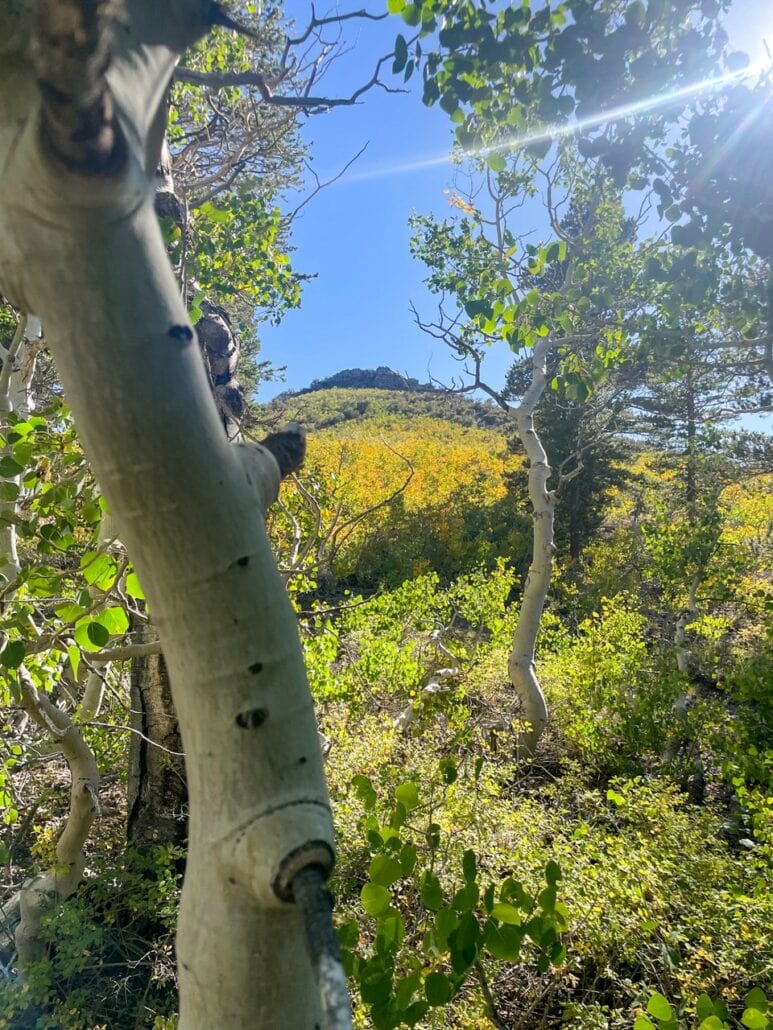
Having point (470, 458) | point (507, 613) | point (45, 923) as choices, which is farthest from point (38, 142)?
point (470, 458)

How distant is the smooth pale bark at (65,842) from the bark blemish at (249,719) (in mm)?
2183

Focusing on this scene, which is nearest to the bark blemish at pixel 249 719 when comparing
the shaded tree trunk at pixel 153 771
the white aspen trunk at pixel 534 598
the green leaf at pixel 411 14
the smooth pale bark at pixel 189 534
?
the smooth pale bark at pixel 189 534

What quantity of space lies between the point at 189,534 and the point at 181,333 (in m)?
0.19

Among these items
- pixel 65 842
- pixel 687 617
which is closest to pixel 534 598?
pixel 687 617

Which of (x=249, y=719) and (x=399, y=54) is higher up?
(x=399, y=54)

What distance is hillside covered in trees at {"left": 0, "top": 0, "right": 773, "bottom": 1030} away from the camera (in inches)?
19.7

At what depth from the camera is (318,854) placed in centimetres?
50

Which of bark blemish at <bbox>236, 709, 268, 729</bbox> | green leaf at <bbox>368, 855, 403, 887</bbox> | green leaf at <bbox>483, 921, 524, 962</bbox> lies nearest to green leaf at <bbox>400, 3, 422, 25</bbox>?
bark blemish at <bbox>236, 709, 268, 729</bbox>

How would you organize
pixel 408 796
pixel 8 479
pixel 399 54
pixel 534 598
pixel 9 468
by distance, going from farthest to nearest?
pixel 534 598, pixel 8 479, pixel 399 54, pixel 9 468, pixel 408 796

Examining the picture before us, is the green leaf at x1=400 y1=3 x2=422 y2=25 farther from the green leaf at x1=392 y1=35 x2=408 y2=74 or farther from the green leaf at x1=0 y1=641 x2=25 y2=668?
the green leaf at x1=0 y1=641 x2=25 y2=668

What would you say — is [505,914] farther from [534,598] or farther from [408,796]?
[534,598]

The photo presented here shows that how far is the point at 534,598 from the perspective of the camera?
5492mm

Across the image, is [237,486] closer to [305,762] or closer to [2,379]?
[305,762]

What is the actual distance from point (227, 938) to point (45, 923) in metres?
2.78
